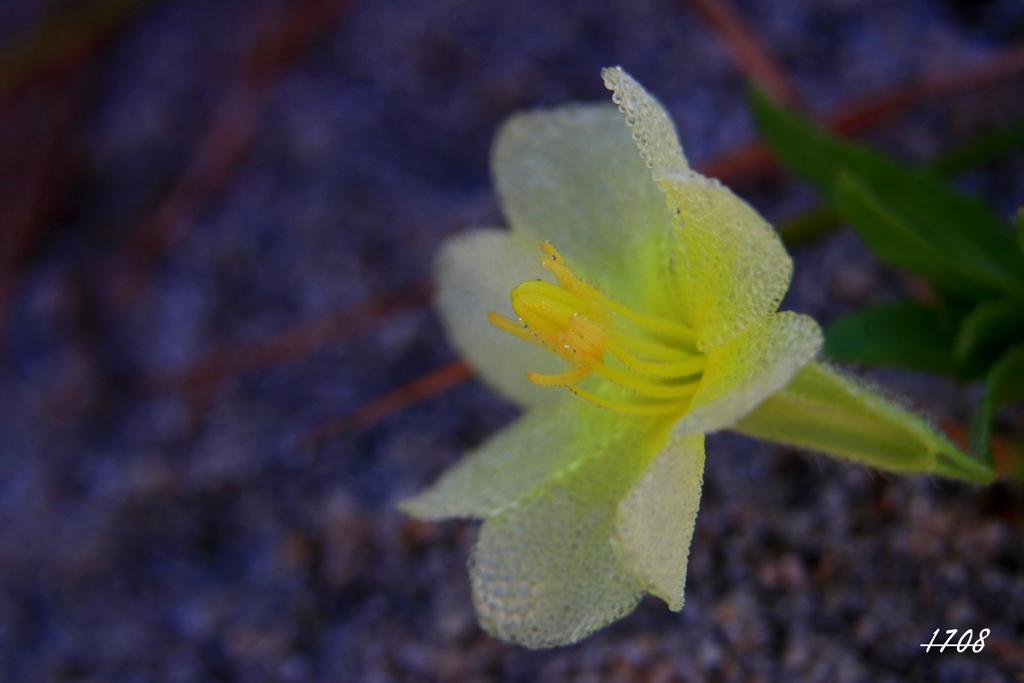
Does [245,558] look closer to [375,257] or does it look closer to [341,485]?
[341,485]

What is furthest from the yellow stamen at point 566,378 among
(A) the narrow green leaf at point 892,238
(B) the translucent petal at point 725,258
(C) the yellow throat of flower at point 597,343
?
(A) the narrow green leaf at point 892,238

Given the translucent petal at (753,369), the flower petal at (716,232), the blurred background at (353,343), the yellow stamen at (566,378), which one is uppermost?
the flower petal at (716,232)

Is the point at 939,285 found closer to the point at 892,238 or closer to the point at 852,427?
the point at 892,238

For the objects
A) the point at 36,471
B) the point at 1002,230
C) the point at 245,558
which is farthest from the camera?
the point at 36,471

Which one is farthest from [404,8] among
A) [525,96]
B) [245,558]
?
[245,558]

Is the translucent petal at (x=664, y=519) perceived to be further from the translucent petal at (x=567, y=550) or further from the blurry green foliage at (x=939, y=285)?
the blurry green foliage at (x=939, y=285)
